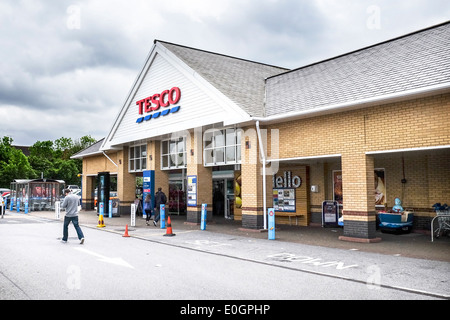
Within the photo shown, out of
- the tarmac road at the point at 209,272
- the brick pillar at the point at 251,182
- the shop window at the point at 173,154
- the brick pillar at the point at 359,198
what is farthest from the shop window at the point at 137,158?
the brick pillar at the point at 359,198

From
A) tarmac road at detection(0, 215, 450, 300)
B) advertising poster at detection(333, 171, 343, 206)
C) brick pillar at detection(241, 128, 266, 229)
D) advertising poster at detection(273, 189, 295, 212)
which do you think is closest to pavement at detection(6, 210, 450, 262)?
brick pillar at detection(241, 128, 266, 229)

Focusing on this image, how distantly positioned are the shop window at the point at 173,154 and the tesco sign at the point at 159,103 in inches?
69.7

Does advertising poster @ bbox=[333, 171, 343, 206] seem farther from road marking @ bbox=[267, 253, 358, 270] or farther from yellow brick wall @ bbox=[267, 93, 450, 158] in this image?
road marking @ bbox=[267, 253, 358, 270]

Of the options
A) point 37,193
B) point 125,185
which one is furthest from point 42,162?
point 125,185

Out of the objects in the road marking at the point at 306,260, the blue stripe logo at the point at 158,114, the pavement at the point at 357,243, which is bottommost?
the pavement at the point at 357,243

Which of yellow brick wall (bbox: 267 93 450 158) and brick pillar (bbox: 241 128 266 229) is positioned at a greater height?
yellow brick wall (bbox: 267 93 450 158)

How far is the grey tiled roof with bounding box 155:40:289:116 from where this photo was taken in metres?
16.5

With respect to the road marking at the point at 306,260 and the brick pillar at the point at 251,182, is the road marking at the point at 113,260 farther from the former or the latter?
the brick pillar at the point at 251,182

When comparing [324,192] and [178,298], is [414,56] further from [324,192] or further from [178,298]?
[178,298]

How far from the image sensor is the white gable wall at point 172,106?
1678 cm

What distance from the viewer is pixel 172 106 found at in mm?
19812

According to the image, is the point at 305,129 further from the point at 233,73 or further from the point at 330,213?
the point at 233,73

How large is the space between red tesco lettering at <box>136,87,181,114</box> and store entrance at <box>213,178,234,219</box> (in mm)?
6049
